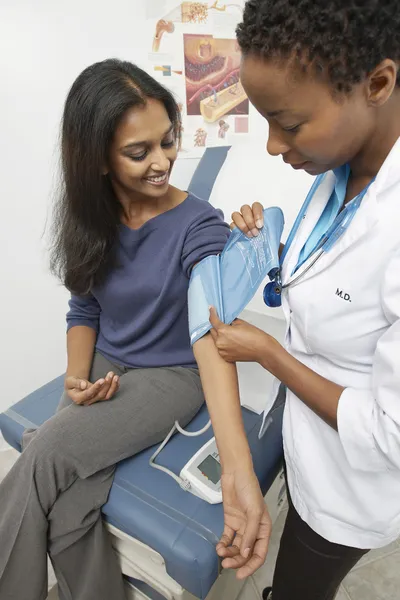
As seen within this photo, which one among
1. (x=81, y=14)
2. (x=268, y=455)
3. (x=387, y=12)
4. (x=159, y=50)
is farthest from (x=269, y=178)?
(x=387, y=12)

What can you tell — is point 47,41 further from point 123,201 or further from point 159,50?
point 123,201

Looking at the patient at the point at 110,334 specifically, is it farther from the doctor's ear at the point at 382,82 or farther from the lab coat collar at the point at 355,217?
the doctor's ear at the point at 382,82

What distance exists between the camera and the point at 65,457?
2.90 feet

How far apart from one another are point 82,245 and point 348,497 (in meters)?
0.83

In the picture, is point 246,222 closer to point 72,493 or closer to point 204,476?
point 204,476

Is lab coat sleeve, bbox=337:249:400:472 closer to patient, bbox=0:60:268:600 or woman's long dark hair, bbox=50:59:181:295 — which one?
patient, bbox=0:60:268:600

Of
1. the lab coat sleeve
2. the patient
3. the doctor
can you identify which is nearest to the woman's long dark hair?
the patient

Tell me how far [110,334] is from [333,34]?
90cm

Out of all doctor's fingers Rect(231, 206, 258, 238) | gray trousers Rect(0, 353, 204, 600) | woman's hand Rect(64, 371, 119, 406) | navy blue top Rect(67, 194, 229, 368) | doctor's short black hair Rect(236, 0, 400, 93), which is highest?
doctor's short black hair Rect(236, 0, 400, 93)

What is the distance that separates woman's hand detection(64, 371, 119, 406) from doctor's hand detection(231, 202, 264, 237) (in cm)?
44

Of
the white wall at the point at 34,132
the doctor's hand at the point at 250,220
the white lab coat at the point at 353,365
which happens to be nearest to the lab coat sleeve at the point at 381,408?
the white lab coat at the point at 353,365

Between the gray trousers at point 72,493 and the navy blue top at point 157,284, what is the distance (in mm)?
131

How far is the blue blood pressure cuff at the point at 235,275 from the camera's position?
0.81m

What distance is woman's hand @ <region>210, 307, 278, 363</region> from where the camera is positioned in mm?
695
